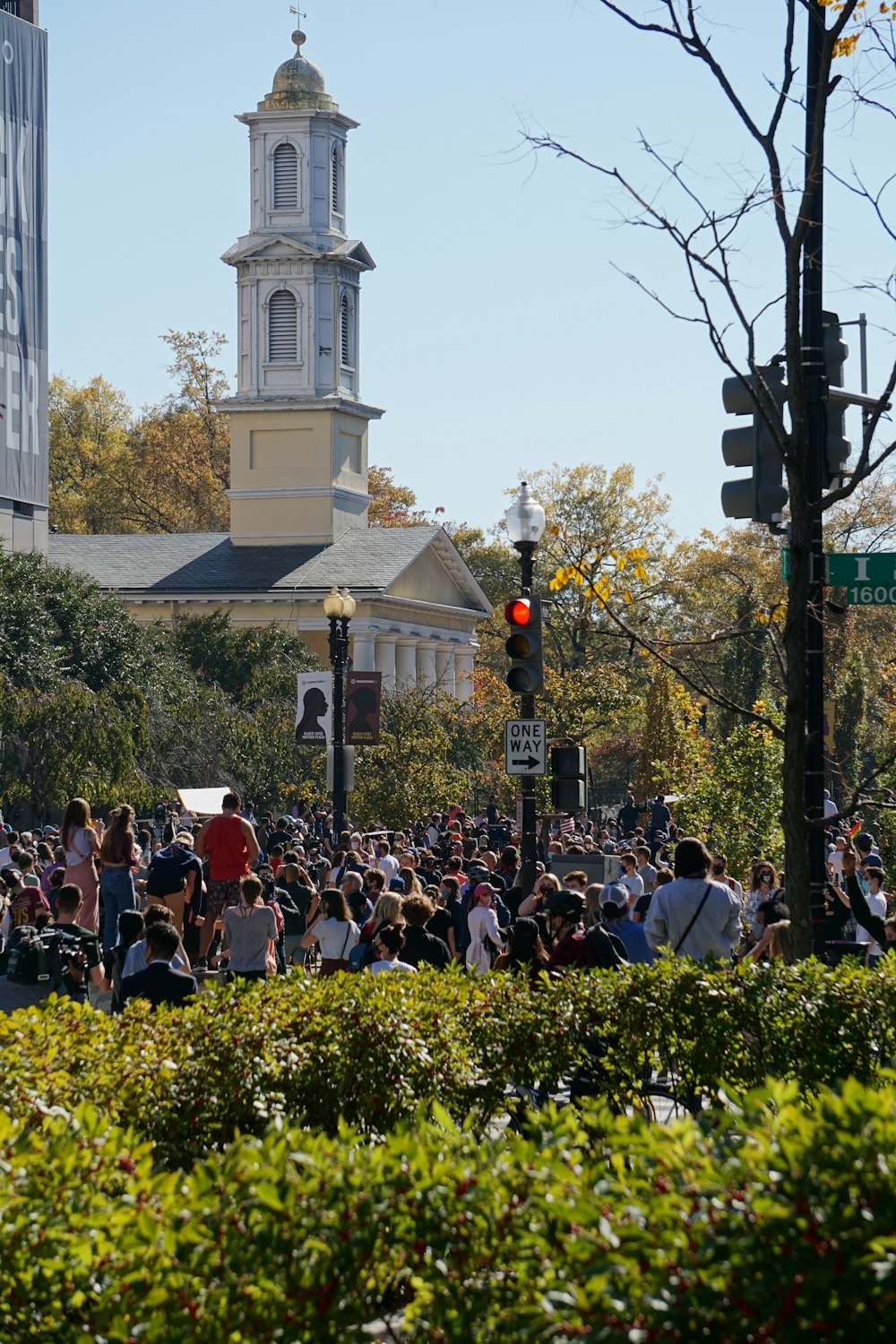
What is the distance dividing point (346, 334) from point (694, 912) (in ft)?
219

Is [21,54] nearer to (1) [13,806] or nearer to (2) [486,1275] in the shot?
(1) [13,806]

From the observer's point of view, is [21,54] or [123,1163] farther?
[21,54]

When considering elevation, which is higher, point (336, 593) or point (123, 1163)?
point (336, 593)

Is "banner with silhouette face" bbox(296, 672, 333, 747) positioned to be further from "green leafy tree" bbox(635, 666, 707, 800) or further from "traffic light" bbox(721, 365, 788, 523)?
"traffic light" bbox(721, 365, 788, 523)

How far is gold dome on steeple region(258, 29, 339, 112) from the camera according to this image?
72.1m

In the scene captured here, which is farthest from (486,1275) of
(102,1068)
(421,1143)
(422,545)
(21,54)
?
(422,545)

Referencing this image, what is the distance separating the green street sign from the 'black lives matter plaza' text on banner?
40906 millimetres

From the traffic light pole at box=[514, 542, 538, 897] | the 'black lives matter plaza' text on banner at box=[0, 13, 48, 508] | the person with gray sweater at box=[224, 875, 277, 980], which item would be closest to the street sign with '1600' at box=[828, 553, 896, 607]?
the person with gray sweater at box=[224, 875, 277, 980]

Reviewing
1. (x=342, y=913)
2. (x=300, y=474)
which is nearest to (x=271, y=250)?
(x=300, y=474)

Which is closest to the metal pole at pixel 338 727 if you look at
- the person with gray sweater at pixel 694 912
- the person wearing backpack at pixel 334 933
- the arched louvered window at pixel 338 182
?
the person wearing backpack at pixel 334 933

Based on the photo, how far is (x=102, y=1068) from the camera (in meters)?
7.01

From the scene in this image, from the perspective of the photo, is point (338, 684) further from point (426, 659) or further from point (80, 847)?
point (426, 659)

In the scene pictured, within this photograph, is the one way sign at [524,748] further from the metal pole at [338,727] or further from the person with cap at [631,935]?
the metal pole at [338,727]

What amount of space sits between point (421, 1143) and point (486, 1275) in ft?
2.17
